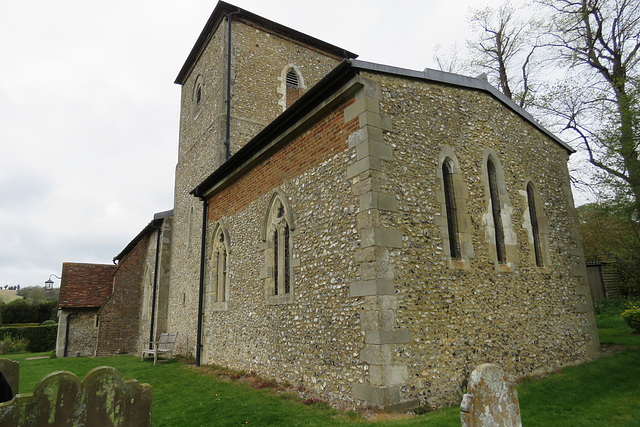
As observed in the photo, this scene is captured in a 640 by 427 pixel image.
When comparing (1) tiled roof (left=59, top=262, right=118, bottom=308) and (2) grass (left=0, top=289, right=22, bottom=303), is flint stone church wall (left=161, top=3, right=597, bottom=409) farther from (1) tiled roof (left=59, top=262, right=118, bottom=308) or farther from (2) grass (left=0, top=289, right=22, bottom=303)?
(2) grass (left=0, top=289, right=22, bottom=303)

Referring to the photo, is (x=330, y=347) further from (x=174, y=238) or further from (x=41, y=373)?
(x=174, y=238)

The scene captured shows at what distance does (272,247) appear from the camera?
10156mm

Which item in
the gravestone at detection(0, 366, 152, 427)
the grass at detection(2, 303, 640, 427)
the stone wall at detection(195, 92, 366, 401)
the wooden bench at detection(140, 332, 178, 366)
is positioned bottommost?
the grass at detection(2, 303, 640, 427)

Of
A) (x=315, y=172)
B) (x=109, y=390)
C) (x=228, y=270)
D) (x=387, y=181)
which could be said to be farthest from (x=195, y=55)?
(x=109, y=390)

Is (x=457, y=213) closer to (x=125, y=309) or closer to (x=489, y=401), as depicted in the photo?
(x=489, y=401)

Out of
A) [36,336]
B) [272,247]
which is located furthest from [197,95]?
[36,336]

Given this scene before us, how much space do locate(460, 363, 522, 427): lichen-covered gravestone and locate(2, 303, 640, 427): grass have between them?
1702 mm

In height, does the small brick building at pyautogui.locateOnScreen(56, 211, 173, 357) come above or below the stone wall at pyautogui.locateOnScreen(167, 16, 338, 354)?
below

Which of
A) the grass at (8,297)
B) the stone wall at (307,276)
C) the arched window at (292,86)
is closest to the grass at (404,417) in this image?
the stone wall at (307,276)

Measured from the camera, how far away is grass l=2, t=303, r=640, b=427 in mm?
5953

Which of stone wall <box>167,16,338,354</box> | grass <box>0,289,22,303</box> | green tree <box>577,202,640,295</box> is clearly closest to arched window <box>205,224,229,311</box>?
stone wall <box>167,16,338,354</box>

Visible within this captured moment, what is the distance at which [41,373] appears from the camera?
45.7 ft

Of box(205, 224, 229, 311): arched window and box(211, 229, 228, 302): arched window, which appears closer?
box(205, 224, 229, 311): arched window

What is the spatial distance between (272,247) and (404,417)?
5356 mm
